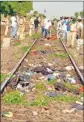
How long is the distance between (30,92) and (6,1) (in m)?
86.3

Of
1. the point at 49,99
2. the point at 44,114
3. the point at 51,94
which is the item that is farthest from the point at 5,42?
the point at 44,114

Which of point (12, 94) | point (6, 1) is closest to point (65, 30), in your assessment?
point (12, 94)

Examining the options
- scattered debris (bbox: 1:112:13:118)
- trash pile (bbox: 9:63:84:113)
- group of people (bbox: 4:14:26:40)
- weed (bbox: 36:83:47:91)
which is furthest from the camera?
group of people (bbox: 4:14:26:40)

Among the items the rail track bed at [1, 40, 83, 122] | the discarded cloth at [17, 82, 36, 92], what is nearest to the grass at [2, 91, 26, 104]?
the rail track bed at [1, 40, 83, 122]

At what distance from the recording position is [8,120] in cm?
727

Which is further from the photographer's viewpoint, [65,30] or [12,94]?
[65,30]

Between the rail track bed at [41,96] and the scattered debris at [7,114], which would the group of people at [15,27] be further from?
the scattered debris at [7,114]

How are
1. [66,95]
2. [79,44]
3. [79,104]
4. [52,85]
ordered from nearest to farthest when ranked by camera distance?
[79,104]
[66,95]
[52,85]
[79,44]

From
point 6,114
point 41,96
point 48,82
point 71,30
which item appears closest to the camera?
point 6,114

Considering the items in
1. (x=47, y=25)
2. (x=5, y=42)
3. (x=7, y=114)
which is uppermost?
(x=47, y=25)

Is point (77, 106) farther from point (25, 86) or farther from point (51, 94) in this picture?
point (25, 86)

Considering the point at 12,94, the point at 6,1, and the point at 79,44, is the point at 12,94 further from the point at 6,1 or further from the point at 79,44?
the point at 6,1

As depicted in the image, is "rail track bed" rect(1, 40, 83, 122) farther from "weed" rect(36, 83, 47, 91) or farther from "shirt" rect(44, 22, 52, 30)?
"shirt" rect(44, 22, 52, 30)

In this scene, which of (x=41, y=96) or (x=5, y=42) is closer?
(x=41, y=96)
